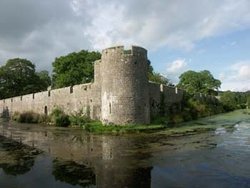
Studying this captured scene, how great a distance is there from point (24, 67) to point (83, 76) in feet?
69.5

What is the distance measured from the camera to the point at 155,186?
8.66 m

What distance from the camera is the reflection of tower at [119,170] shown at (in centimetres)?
905

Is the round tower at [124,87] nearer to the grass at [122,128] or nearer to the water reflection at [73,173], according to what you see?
the grass at [122,128]

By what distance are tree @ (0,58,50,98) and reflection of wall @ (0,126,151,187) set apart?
150 feet

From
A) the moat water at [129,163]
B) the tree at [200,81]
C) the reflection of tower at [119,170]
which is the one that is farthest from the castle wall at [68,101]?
the tree at [200,81]

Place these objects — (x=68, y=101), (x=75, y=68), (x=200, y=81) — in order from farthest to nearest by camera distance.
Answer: (x=200, y=81), (x=75, y=68), (x=68, y=101)

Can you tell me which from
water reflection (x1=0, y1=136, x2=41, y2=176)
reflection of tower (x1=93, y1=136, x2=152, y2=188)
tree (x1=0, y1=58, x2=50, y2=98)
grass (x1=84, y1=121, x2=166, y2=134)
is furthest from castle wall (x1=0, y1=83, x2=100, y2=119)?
tree (x1=0, y1=58, x2=50, y2=98)

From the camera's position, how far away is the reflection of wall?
9391 millimetres

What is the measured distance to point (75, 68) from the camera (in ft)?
155

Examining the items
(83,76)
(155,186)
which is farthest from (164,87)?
(155,186)

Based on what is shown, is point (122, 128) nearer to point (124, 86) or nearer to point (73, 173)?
point (124, 86)

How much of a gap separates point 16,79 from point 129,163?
179ft

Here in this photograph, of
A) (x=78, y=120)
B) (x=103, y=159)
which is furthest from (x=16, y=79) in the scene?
(x=103, y=159)

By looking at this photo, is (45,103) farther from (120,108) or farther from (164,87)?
(120,108)
